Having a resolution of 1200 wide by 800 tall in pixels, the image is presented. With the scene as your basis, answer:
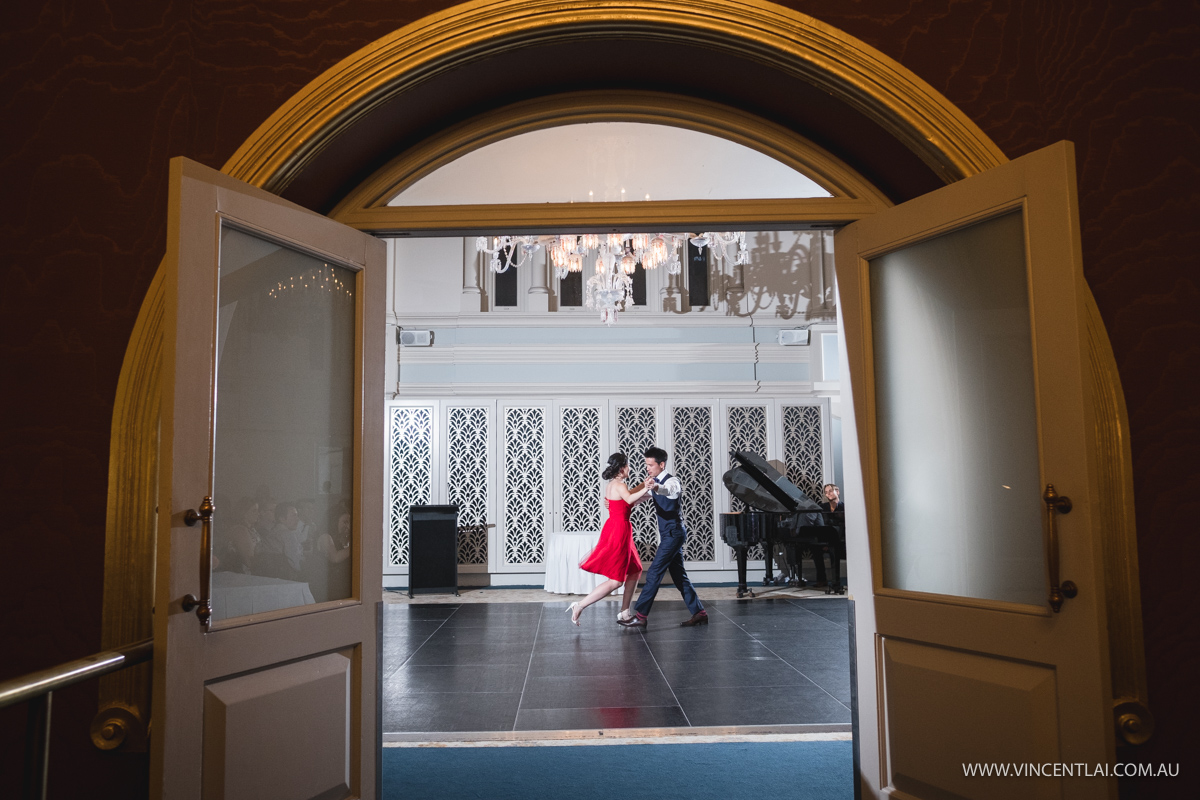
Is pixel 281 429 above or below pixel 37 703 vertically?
above

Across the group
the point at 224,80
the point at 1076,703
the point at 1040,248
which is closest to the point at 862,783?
the point at 1076,703

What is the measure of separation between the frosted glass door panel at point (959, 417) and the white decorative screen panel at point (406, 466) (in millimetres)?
7542

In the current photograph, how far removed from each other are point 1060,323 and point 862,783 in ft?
5.29

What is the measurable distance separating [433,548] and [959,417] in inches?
284

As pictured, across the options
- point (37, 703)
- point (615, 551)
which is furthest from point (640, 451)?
point (37, 703)

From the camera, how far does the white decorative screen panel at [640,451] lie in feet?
31.1

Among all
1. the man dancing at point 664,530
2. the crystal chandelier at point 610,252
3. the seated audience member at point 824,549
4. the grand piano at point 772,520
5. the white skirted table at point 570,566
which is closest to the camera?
the man dancing at point 664,530

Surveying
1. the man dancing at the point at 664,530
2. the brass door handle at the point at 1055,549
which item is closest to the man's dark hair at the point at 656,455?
the man dancing at the point at 664,530

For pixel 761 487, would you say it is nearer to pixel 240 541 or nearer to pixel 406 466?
pixel 406 466

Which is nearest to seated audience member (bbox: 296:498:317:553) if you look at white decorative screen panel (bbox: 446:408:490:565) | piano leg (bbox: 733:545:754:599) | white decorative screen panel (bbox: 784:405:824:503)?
piano leg (bbox: 733:545:754:599)

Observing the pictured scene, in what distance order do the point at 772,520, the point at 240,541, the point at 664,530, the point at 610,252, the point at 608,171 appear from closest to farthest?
the point at 240,541, the point at 608,171, the point at 664,530, the point at 610,252, the point at 772,520

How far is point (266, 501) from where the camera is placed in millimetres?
2268

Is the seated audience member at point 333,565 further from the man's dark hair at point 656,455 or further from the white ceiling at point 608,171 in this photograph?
the man's dark hair at point 656,455

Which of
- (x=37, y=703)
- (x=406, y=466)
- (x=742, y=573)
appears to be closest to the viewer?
(x=37, y=703)
